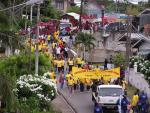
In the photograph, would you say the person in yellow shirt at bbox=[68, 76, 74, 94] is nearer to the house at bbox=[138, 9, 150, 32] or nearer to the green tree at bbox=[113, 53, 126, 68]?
the green tree at bbox=[113, 53, 126, 68]

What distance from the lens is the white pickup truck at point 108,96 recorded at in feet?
101

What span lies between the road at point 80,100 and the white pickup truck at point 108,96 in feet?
2.69

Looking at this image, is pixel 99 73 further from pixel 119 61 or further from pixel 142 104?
pixel 119 61

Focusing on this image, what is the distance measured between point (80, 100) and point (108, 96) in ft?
16.3

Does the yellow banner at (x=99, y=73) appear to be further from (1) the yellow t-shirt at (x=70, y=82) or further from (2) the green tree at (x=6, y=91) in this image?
(2) the green tree at (x=6, y=91)

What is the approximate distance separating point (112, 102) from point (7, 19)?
1359 cm

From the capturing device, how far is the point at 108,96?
31156 mm

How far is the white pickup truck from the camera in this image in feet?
101

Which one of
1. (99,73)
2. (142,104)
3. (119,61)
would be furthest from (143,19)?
(142,104)

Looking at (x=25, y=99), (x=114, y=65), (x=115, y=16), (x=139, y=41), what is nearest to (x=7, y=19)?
(x=25, y=99)

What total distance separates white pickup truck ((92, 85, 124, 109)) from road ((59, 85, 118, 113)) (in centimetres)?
82

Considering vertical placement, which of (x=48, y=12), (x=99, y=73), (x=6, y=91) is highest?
(x=6, y=91)

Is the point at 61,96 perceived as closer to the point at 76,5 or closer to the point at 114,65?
the point at 114,65

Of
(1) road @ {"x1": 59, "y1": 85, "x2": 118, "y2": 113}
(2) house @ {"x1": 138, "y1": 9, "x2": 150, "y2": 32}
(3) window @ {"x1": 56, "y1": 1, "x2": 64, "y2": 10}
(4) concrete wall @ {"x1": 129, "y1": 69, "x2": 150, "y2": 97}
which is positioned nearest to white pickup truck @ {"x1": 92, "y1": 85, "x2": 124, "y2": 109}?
(1) road @ {"x1": 59, "y1": 85, "x2": 118, "y2": 113}
